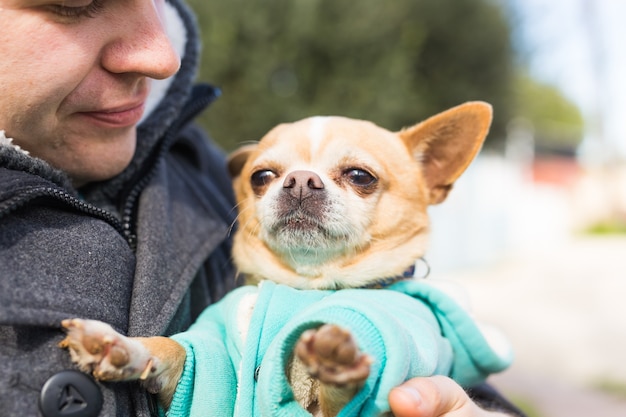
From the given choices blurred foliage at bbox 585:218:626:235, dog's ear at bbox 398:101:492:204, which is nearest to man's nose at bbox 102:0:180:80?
dog's ear at bbox 398:101:492:204

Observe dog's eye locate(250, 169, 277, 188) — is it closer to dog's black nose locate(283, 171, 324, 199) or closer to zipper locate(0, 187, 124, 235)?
dog's black nose locate(283, 171, 324, 199)

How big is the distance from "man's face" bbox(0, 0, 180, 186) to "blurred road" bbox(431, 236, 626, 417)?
4.25 feet

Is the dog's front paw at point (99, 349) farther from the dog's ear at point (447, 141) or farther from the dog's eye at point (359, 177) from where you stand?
the dog's ear at point (447, 141)

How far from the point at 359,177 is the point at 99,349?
917mm

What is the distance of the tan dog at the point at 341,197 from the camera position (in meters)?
1.77

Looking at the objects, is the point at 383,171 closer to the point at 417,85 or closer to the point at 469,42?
the point at 417,85

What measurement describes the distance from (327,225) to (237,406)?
0.57m

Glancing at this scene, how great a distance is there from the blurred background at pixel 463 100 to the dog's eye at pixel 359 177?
3.15 metres

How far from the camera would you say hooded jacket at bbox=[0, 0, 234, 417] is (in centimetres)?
117

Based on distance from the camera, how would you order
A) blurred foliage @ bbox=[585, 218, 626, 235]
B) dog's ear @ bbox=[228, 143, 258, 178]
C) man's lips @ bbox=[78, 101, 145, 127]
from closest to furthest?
man's lips @ bbox=[78, 101, 145, 127], dog's ear @ bbox=[228, 143, 258, 178], blurred foliage @ bbox=[585, 218, 626, 235]

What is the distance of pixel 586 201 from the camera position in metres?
20.9

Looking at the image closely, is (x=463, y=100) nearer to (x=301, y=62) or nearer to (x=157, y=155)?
(x=301, y=62)

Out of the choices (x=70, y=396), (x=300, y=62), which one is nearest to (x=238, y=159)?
(x=70, y=396)

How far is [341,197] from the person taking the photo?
1.80m
